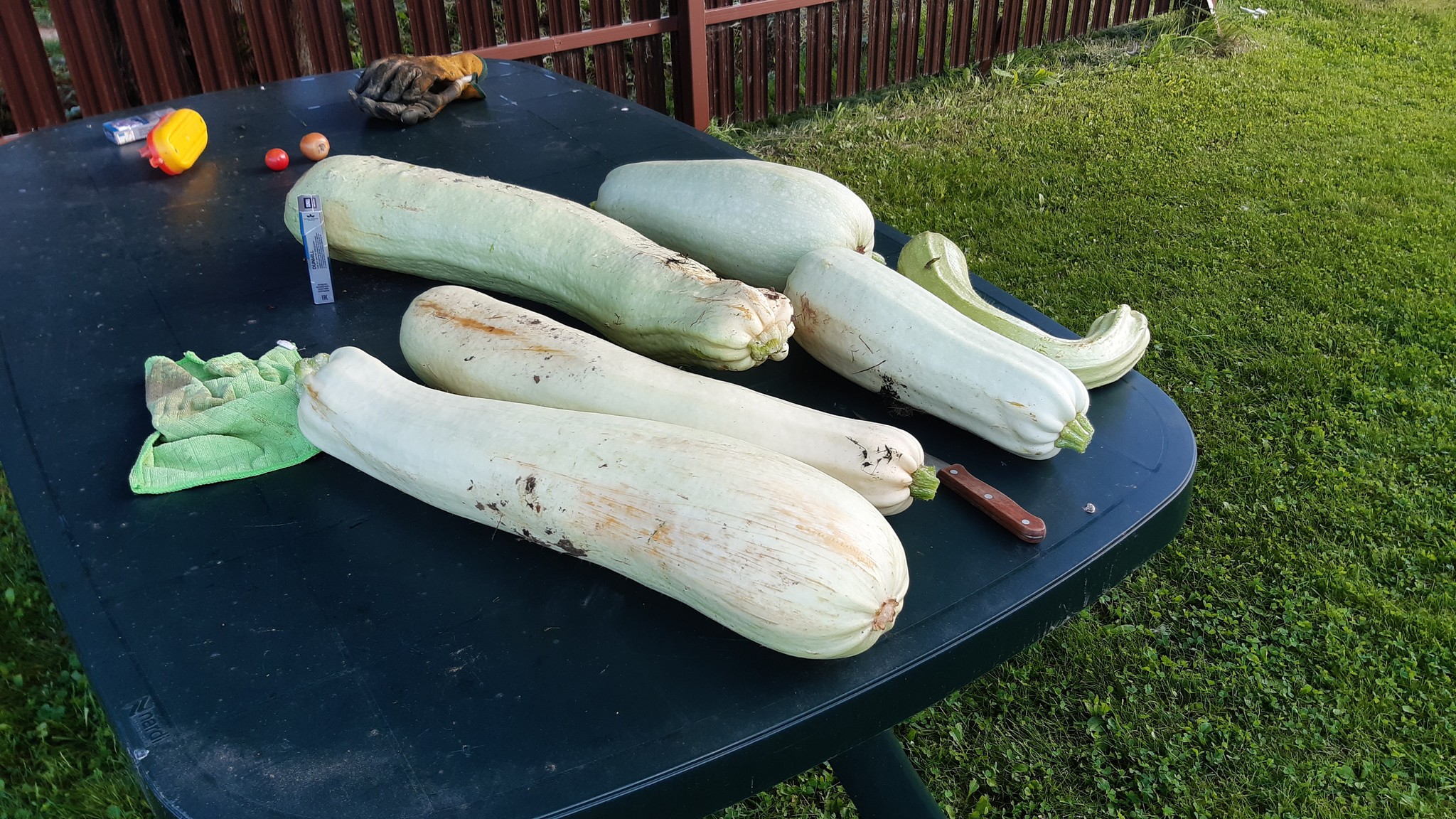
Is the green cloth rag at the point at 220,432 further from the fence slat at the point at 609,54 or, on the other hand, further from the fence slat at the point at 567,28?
the fence slat at the point at 609,54

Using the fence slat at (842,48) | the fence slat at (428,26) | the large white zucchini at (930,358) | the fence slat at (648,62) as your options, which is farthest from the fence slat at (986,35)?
the large white zucchini at (930,358)

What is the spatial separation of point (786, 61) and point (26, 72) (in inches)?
159

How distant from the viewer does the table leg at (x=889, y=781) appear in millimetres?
1950

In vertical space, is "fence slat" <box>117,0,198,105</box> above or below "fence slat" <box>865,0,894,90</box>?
above

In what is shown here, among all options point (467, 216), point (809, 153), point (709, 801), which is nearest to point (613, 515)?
point (709, 801)

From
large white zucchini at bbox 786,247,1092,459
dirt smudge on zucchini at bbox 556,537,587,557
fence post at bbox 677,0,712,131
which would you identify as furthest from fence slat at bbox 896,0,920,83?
dirt smudge on zucchini at bbox 556,537,587,557

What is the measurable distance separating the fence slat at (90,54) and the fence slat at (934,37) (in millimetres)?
4837

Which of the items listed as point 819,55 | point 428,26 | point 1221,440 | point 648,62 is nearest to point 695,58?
point 648,62

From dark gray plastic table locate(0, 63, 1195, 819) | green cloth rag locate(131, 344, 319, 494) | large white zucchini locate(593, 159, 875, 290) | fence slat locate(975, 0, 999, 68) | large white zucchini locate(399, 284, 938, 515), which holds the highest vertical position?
large white zucchini locate(593, 159, 875, 290)

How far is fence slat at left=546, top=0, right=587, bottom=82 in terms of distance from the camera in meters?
5.36

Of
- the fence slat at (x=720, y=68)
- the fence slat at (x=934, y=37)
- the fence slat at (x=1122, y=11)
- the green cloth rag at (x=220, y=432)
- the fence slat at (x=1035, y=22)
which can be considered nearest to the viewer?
the green cloth rag at (x=220, y=432)

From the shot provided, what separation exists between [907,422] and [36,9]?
801cm

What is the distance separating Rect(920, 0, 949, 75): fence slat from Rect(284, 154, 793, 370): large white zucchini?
528cm

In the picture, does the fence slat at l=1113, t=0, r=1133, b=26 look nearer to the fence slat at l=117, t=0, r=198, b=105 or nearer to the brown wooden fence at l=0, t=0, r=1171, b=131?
the brown wooden fence at l=0, t=0, r=1171, b=131
